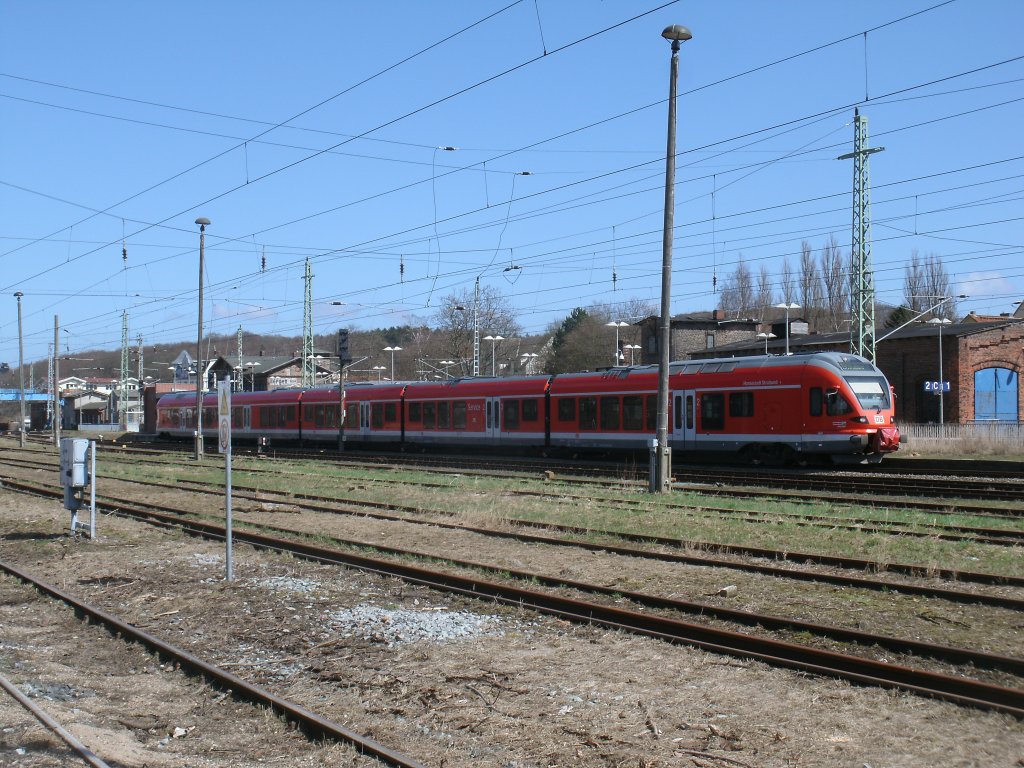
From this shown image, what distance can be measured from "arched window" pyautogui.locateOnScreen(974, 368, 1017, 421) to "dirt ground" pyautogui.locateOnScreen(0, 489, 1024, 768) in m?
43.0

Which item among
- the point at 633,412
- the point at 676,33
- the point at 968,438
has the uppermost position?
the point at 676,33

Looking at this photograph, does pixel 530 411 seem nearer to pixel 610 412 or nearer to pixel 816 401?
pixel 610 412

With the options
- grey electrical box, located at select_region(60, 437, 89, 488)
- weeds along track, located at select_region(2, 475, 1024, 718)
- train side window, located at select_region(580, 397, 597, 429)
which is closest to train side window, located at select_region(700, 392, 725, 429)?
train side window, located at select_region(580, 397, 597, 429)

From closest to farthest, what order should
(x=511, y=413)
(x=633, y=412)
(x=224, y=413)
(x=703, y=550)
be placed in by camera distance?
(x=224, y=413), (x=703, y=550), (x=633, y=412), (x=511, y=413)

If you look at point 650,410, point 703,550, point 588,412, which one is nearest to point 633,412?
point 650,410

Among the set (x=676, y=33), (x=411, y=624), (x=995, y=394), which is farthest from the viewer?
(x=995, y=394)

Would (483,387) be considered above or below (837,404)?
above

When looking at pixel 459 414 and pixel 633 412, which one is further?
pixel 459 414

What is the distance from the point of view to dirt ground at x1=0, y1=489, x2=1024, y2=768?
600cm

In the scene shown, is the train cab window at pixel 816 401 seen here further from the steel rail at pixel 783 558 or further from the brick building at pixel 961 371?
the brick building at pixel 961 371

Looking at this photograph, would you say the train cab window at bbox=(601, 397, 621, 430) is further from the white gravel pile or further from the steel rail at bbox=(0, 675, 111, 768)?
the steel rail at bbox=(0, 675, 111, 768)

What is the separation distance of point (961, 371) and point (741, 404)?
24.8m

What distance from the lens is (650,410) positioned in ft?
95.7

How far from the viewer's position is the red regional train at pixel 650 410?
24656 millimetres
